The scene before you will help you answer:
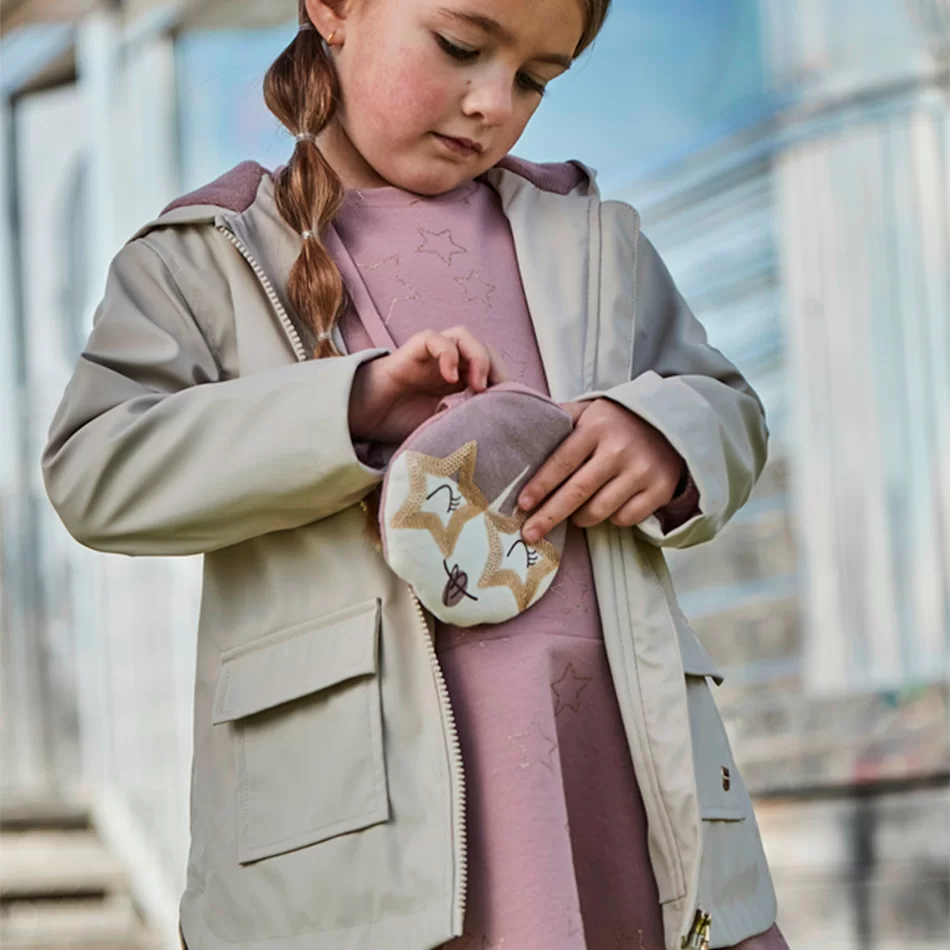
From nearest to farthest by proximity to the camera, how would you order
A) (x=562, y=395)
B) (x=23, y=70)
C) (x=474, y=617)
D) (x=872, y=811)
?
(x=474, y=617), (x=562, y=395), (x=872, y=811), (x=23, y=70)

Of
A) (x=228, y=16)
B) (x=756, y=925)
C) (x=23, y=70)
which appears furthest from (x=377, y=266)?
(x=23, y=70)

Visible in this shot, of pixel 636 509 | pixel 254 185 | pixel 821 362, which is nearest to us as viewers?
pixel 636 509

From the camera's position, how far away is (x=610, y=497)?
40.4 inches

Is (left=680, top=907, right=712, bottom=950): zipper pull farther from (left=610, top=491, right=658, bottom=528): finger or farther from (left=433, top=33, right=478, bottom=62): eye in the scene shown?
(left=433, top=33, right=478, bottom=62): eye

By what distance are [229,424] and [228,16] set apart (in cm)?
372

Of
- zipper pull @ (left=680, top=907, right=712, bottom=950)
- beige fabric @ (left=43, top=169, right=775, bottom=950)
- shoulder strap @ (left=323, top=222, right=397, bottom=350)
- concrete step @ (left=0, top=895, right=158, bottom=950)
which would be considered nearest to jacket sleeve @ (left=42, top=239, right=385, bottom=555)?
beige fabric @ (left=43, top=169, right=775, bottom=950)

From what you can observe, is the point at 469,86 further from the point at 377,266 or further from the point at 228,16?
the point at 228,16

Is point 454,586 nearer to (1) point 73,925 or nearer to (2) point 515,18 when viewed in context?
(2) point 515,18

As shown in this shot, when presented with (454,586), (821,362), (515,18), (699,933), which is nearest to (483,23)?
→ (515,18)

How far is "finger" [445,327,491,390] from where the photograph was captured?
0.98 m

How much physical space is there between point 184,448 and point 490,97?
A: 0.30 meters

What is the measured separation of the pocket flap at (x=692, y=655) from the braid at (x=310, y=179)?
11.4 inches

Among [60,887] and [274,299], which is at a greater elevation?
[274,299]

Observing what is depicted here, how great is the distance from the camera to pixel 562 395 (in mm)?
1098
